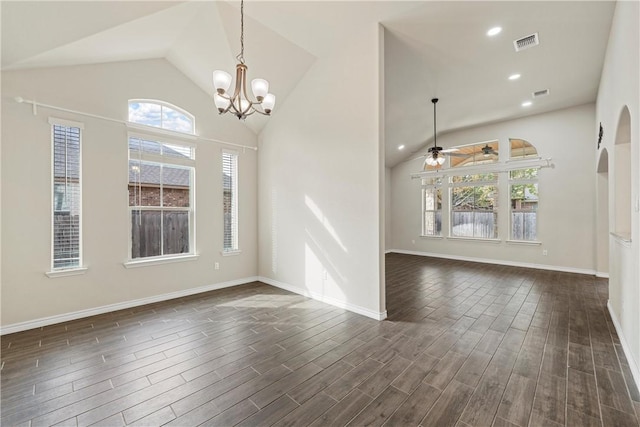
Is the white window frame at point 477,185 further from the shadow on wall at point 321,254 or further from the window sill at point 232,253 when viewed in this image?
the window sill at point 232,253

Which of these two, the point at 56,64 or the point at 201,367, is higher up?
the point at 56,64

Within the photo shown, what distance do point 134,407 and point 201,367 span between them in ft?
1.87

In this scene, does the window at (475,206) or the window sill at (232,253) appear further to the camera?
the window at (475,206)

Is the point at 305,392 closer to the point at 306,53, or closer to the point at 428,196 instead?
the point at 306,53

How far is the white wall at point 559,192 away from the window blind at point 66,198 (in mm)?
8583

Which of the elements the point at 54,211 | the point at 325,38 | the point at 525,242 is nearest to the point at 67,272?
the point at 54,211

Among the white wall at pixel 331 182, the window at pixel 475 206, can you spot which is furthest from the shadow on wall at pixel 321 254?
the window at pixel 475 206

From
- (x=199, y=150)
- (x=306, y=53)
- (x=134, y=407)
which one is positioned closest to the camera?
(x=134, y=407)

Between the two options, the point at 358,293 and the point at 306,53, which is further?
the point at 306,53

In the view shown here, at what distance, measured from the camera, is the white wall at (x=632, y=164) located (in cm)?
224

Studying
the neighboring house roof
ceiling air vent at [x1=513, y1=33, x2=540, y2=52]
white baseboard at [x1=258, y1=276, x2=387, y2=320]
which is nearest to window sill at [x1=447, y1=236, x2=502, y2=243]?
ceiling air vent at [x1=513, y1=33, x2=540, y2=52]

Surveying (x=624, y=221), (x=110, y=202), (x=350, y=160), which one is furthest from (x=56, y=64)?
(x=624, y=221)

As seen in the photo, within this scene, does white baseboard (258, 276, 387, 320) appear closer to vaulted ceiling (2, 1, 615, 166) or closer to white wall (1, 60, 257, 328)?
white wall (1, 60, 257, 328)

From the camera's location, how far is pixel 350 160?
3766 mm
